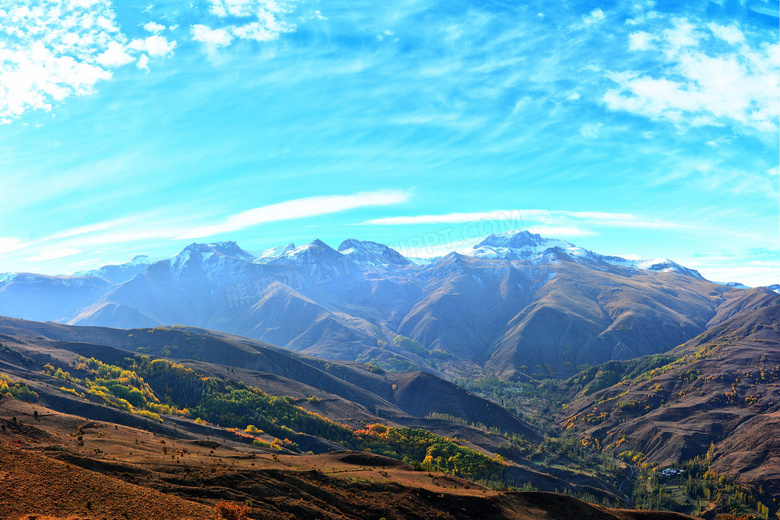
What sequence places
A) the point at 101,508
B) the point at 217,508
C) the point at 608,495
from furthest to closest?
the point at 608,495
the point at 217,508
the point at 101,508

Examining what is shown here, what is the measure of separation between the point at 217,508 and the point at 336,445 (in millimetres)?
132666

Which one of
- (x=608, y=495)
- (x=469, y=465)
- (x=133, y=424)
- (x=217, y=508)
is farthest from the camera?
(x=608, y=495)

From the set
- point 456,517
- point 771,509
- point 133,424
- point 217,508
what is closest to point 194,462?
point 217,508

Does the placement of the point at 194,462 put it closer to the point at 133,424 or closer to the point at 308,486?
the point at 308,486

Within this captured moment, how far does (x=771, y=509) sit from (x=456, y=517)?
199927mm

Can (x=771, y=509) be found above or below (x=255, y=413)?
below

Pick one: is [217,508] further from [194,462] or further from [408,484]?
[408,484]

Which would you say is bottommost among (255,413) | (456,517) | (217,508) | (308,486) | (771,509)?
(771,509)

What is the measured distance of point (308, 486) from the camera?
65875 millimetres

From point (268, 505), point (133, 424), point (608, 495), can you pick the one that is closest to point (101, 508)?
point (268, 505)

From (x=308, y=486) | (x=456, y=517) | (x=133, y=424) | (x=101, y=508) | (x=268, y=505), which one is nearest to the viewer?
(x=101, y=508)

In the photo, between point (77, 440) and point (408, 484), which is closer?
point (77, 440)

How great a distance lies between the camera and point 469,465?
166750 mm

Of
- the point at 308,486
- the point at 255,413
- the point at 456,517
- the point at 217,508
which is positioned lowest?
the point at 255,413
